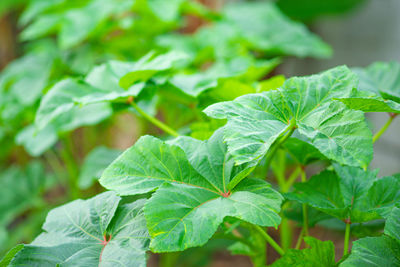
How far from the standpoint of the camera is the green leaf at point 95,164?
3.04 feet

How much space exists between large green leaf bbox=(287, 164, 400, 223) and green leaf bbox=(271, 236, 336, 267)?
0.14 feet

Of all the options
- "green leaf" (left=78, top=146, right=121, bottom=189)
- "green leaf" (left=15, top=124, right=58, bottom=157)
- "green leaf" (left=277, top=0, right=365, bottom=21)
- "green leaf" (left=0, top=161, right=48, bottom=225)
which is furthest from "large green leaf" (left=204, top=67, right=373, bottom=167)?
"green leaf" (left=277, top=0, right=365, bottom=21)

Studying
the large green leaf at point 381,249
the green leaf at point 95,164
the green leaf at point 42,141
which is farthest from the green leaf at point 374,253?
the green leaf at point 42,141

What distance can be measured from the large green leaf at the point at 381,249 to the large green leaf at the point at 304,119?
8cm

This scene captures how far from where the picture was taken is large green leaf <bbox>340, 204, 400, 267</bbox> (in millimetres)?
394

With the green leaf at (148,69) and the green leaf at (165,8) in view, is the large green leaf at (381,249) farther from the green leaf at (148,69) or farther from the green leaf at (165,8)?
the green leaf at (165,8)

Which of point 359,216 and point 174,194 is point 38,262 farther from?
point 359,216

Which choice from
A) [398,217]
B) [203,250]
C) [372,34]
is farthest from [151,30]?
→ [372,34]

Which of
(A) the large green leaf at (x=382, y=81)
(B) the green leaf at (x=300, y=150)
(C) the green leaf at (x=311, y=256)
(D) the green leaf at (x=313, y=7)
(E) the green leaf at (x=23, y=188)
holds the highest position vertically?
(A) the large green leaf at (x=382, y=81)

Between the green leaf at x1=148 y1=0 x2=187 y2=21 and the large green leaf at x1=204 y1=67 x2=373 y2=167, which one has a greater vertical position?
the green leaf at x1=148 y1=0 x2=187 y2=21

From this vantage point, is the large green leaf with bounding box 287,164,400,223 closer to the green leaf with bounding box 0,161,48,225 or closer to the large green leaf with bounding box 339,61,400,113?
the large green leaf with bounding box 339,61,400,113

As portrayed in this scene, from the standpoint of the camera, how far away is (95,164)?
0.95 metres

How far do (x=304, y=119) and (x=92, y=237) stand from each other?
0.30 metres

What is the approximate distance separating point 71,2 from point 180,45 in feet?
1.42
